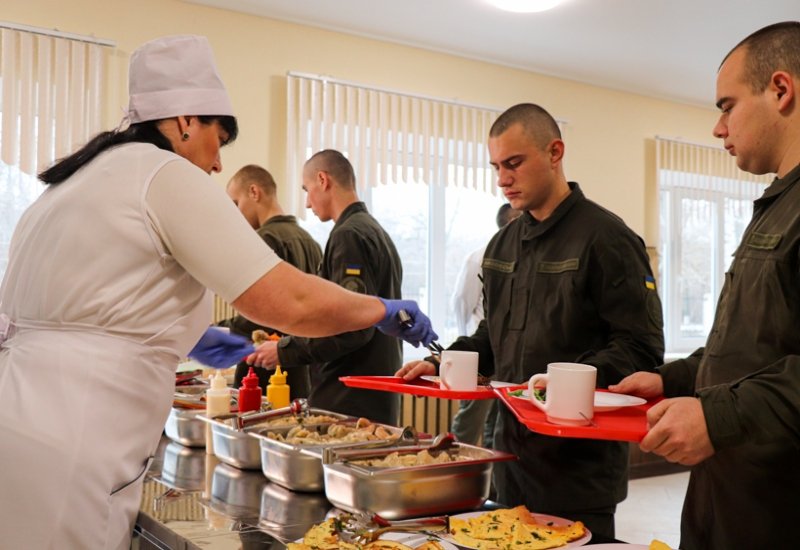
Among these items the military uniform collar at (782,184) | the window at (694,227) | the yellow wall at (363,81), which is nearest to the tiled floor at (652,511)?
the window at (694,227)

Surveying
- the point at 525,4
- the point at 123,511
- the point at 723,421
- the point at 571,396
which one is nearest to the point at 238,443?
the point at 123,511

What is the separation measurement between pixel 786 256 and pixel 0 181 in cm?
421

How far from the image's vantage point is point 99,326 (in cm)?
137

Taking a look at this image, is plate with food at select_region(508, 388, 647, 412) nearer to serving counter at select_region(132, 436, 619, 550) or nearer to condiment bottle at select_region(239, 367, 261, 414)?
serving counter at select_region(132, 436, 619, 550)

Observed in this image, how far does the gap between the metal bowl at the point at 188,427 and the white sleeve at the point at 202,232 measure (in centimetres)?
100

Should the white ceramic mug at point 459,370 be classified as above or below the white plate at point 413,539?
above

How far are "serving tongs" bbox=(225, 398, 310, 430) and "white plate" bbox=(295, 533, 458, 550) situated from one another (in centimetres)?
69

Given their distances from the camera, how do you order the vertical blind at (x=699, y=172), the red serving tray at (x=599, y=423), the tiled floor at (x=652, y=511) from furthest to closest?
the vertical blind at (x=699, y=172) → the tiled floor at (x=652, y=511) → the red serving tray at (x=599, y=423)

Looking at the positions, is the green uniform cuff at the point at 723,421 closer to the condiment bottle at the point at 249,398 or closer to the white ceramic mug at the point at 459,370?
the white ceramic mug at the point at 459,370

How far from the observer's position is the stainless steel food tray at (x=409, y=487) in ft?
4.85

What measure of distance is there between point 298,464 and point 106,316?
1.90ft

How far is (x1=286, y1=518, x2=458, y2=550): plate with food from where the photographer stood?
125 cm

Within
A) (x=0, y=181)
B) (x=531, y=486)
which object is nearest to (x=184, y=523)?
A: (x=531, y=486)

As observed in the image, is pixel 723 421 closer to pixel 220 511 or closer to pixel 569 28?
pixel 220 511
